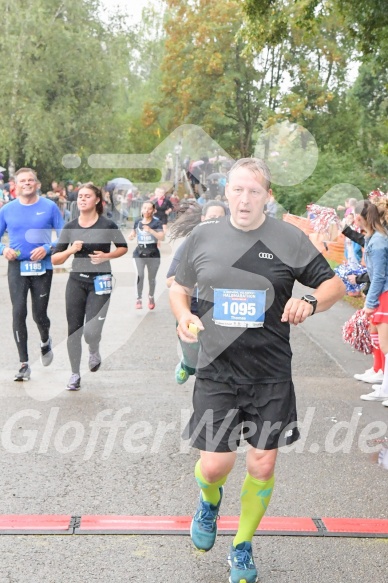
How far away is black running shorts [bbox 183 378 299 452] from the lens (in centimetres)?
383

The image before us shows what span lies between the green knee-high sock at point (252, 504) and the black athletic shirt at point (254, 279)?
473 millimetres

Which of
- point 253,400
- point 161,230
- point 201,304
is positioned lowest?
point 161,230

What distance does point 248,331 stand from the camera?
385 cm

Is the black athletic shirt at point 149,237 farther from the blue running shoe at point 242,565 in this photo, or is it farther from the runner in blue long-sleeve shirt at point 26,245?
the blue running shoe at point 242,565

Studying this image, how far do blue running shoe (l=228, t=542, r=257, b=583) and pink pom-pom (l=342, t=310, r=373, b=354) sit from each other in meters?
4.53

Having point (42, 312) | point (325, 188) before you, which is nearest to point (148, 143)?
point (325, 188)

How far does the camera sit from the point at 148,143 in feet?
153

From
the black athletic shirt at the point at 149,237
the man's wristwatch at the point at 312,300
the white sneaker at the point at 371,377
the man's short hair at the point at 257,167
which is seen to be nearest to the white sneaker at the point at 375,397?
the white sneaker at the point at 371,377

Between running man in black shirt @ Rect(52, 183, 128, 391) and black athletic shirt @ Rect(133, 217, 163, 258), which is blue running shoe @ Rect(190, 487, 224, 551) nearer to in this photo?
running man in black shirt @ Rect(52, 183, 128, 391)

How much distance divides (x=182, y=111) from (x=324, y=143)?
8900mm

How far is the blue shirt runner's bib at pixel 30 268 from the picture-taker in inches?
308

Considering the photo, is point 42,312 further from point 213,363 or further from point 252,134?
point 252,134

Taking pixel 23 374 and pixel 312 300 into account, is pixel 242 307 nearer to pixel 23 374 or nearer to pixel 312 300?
pixel 312 300

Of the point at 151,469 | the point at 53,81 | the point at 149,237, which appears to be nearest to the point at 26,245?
the point at 151,469
